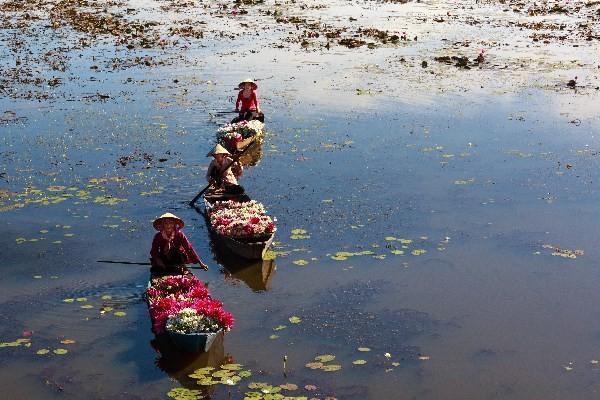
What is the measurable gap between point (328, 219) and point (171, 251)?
5.15 metres

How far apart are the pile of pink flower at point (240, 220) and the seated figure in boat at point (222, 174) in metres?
1.46

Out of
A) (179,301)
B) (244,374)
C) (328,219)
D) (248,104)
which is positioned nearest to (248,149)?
(248,104)

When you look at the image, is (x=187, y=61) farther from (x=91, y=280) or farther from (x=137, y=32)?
(x=91, y=280)

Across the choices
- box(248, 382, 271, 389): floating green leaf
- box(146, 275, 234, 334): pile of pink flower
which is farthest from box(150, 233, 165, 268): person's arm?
box(248, 382, 271, 389): floating green leaf

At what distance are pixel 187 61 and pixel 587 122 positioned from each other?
20038 mm

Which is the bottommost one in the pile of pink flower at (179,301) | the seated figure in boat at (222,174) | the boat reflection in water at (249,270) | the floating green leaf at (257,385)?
the floating green leaf at (257,385)

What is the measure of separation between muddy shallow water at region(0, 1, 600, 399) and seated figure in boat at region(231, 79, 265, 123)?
99 cm

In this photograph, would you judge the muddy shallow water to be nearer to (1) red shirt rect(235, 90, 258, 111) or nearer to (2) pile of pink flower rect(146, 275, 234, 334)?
(2) pile of pink flower rect(146, 275, 234, 334)

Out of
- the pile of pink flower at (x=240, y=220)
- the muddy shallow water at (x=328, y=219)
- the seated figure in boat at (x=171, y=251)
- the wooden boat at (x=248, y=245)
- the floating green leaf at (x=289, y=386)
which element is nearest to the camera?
the floating green leaf at (x=289, y=386)

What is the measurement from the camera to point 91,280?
16984 millimetres

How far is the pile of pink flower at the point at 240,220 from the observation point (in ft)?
58.4

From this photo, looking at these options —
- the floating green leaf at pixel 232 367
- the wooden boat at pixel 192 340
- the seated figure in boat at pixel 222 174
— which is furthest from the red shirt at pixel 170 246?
the seated figure in boat at pixel 222 174

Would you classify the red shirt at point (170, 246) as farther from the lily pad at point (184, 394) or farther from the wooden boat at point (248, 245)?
the lily pad at point (184, 394)

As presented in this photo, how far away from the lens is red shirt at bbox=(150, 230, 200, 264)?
1644cm
